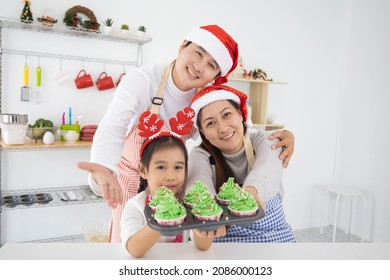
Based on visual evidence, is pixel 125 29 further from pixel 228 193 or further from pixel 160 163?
pixel 228 193

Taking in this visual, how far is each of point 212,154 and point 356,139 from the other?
2.76m

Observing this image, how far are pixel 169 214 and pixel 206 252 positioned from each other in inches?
6.1

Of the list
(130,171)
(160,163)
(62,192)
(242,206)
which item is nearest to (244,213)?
(242,206)

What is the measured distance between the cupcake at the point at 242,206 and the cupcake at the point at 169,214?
115 mm

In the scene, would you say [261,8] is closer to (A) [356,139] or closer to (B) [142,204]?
(A) [356,139]

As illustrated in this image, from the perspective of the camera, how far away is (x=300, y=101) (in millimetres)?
3498

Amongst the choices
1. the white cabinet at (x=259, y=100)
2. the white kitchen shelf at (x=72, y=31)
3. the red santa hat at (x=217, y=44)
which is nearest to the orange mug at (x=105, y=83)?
the white kitchen shelf at (x=72, y=31)

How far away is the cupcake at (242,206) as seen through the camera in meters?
0.76

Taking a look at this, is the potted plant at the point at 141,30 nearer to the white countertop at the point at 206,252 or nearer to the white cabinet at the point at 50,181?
the white cabinet at the point at 50,181

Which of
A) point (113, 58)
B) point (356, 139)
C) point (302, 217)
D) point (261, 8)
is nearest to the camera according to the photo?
point (113, 58)

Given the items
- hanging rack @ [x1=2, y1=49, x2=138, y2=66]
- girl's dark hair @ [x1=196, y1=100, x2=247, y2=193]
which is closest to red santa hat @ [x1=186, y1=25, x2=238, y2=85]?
girl's dark hair @ [x1=196, y1=100, x2=247, y2=193]

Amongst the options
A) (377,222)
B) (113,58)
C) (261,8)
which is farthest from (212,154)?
(377,222)

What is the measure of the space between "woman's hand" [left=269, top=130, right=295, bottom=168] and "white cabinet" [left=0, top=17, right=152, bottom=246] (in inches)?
62.2
